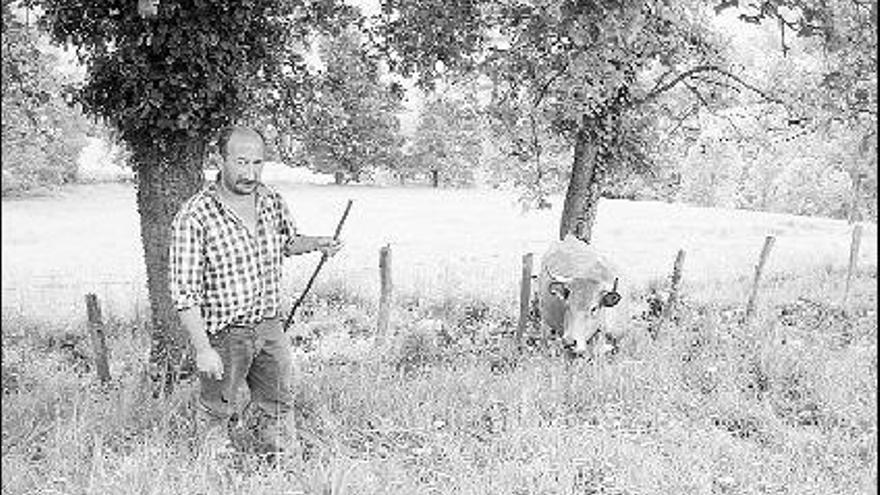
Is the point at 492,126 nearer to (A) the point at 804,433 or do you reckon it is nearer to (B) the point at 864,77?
(B) the point at 864,77

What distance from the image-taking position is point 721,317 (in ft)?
44.0

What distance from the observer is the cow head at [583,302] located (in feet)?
29.6

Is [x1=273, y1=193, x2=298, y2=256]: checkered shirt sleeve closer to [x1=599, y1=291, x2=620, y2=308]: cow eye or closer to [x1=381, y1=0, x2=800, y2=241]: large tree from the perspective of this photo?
[x1=381, y1=0, x2=800, y2=241]: large tree

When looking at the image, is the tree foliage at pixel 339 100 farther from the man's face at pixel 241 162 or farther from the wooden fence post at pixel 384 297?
the man's face at pixel 241 162

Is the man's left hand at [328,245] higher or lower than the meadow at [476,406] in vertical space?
higher

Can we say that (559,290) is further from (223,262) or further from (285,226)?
(223,262)

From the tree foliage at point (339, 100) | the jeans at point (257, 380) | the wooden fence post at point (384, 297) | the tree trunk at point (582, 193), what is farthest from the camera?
the tree trunk at point (582, 193)

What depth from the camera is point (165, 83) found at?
6746mm

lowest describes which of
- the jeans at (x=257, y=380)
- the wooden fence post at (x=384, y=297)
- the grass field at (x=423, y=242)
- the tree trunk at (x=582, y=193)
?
the grass field at (x=423, y=242)

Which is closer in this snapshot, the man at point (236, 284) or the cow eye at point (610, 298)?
the man at point (236, 284)

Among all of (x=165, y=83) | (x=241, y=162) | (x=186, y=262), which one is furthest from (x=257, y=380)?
(x=165, y=83)

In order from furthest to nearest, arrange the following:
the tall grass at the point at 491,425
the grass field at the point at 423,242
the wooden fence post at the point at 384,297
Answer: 1. the grass field at the point at 423,242
2. the wooden fence post at the point at 384,297
3. the tall grass at the point at 491,425

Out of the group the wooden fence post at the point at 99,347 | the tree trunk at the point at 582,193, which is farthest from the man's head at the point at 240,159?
the tree trunk at the point at 582,193

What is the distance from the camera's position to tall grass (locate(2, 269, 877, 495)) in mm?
4961
